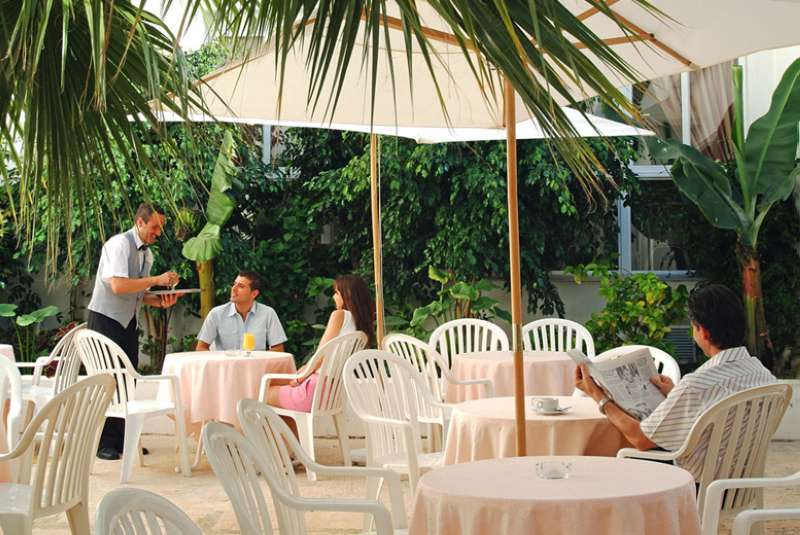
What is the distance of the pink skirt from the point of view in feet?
24.2

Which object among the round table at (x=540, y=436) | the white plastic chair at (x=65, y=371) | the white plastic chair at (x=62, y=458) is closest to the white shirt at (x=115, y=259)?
the white plastic chair at (x=65, y=371)

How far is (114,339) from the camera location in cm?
823

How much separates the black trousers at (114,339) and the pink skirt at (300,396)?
1448mm

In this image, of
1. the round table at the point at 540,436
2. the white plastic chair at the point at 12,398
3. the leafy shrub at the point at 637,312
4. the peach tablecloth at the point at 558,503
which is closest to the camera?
the peach tablecloth at the point at 558,503

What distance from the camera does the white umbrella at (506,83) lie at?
4.54 meters

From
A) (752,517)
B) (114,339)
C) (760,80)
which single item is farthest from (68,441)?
(760,80)

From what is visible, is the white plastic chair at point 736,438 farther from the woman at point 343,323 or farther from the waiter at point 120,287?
the waiter at point 120,287

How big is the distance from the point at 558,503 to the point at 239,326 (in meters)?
5.75

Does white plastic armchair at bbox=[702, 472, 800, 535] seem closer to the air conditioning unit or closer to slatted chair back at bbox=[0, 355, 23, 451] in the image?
slatted chair back at bbox=[0, 355, 23, 451]

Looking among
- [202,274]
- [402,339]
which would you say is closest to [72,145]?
[402,339]

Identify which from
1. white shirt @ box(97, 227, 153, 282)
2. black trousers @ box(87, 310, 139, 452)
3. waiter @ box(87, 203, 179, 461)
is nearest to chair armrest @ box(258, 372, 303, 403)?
waiter @ box(87, 203, 179, 461)

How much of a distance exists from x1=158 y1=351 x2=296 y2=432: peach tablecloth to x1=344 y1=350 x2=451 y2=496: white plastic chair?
1.97 metres

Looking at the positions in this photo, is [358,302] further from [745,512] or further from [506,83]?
[745,512]

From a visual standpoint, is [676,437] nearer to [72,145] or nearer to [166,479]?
[72,145]
